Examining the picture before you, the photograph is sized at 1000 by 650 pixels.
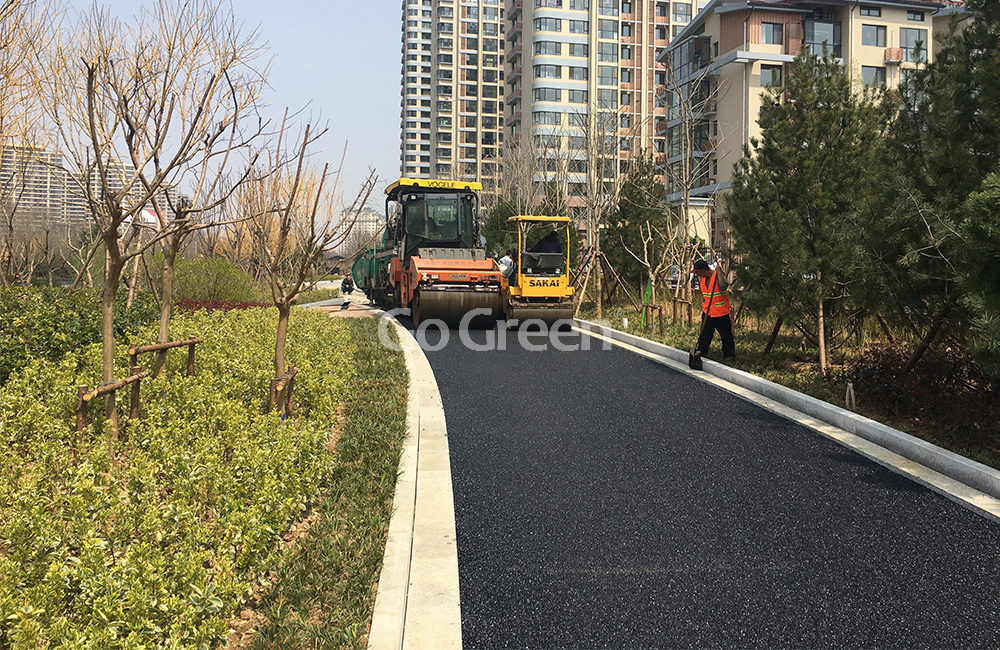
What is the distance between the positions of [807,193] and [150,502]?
9.01 m

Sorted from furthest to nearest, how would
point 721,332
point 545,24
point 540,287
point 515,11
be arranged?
point 515,11
point 545,24
point 540,287
point 721,332

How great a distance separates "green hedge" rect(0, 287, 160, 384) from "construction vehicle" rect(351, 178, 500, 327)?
24.6 ft

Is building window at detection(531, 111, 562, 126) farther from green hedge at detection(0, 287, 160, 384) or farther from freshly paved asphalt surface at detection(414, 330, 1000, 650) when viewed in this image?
freshly paved asphalt surface at detection(414, 330, 1000, 650)

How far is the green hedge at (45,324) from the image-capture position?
893cm

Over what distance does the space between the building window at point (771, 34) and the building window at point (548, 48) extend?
103 feet

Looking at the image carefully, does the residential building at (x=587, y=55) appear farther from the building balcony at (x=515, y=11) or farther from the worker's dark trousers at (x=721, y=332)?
the worker's dark trousers at (x=721, y=332)

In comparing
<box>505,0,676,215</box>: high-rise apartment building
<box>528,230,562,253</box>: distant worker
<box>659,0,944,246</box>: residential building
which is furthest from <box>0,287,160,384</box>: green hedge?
<box>505,0,676,215</box>: high-rise apartment building

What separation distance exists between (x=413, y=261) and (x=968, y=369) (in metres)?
12.6

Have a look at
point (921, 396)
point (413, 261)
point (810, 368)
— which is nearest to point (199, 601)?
point (921, 396)

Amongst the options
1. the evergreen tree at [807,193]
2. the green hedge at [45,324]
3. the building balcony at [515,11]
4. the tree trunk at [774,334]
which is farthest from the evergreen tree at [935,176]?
the building balcony at [515,11]

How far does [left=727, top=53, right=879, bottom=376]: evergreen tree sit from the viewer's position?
35.1 feet

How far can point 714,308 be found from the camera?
12000mm

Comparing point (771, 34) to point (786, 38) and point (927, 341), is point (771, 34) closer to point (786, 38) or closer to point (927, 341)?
point (786, 38)

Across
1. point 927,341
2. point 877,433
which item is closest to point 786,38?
point 927,341
